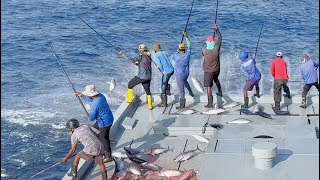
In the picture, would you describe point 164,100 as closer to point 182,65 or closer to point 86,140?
point 182,65

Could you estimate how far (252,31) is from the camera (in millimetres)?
36250

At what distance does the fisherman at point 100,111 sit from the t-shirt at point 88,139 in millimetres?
706

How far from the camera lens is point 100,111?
11.5 metres

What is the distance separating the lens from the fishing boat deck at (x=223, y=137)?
10.1m

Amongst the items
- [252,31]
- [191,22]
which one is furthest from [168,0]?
[252,31]

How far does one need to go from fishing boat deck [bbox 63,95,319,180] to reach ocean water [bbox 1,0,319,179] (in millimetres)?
3702

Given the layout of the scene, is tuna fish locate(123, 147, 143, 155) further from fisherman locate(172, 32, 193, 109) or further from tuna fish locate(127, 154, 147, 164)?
fisherman locate(172, 32, 193, 109)

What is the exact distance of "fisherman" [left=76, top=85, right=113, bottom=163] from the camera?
11.4 metres

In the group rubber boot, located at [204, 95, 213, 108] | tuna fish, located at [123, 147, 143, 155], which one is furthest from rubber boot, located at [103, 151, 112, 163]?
rubber boot, located at [204, 95, 213, 108]

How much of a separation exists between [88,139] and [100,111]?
967 mm

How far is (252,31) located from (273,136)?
24.1m

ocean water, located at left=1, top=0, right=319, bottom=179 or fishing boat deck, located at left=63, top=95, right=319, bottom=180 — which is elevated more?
fishing boat deck, located at left=63, top=95, right=319, bottom=180

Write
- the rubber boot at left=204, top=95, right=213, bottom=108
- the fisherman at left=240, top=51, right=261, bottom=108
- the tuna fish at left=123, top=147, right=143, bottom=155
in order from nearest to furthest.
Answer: the tuna fish at left=123, top=147, right=143, bottom=155 < the fisherman at left=240, top=51, right=261, bottom=108 < the rubber boot at left=204, top=95, right=213, bottom=108

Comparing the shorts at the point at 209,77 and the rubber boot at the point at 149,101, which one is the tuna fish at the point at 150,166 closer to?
the rubber boot at the point at 149,101
